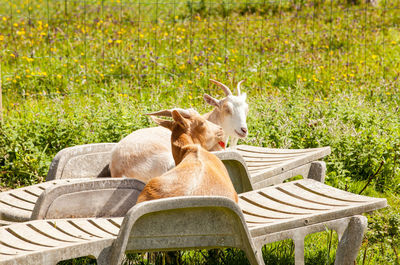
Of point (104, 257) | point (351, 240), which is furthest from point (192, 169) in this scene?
point (351, 240)

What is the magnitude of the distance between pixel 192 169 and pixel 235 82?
15.6ft

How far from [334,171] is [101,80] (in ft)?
12.2

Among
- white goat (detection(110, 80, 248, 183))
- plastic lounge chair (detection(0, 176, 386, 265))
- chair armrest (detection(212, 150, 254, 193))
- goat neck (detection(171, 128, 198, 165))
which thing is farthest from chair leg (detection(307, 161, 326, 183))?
goat neck (detection(171, 128, 198, 165))

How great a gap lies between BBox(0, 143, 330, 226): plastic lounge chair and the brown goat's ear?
1.50 feet

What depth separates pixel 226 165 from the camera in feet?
12.9

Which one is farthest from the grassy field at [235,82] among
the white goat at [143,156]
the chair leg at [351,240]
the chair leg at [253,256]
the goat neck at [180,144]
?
the chair leg at [253,256]

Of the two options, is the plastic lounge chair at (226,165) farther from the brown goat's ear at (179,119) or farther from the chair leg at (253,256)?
the chair leg at (253,256)

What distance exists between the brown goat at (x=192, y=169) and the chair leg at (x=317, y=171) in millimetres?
956

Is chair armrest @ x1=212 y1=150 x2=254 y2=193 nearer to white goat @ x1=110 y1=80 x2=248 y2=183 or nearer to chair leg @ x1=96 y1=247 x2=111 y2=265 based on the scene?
white goat @ x1=110 y1=80 x2=248 y2=183

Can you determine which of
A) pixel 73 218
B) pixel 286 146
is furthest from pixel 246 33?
pixel 73 218

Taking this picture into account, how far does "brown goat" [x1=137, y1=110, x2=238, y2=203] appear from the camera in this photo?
113 inches

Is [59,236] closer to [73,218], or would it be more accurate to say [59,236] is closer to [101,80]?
[73,218]

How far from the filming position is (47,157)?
5414 millimetres

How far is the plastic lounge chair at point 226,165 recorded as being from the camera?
3.75m
